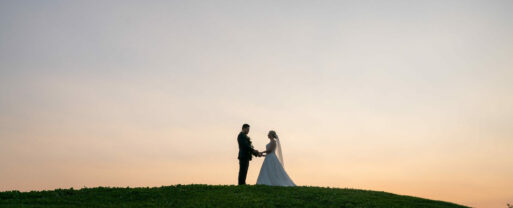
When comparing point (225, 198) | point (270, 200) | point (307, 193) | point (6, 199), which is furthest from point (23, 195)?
point (307, 193)

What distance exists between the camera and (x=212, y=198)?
31469 mm

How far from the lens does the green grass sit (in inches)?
1190

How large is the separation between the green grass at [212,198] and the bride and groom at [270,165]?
→ 1.47m

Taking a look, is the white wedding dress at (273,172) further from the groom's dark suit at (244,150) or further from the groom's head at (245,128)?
the groom's head at (245,128)

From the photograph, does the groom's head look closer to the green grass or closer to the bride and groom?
the bride and groom

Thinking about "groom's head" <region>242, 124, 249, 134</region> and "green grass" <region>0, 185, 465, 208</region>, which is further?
"groom's head" <region>242, 124, 249, 134</region>

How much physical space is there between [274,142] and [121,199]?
421 inches

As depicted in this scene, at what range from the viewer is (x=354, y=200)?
32125 millimetres

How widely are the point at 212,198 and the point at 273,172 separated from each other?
235 inches

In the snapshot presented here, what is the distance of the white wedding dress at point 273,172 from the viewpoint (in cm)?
3588

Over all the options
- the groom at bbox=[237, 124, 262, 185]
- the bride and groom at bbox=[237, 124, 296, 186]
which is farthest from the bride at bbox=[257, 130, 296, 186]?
the groom at bbox=[237, 124, 262, 185]

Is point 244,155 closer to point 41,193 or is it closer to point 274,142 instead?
point 274,142

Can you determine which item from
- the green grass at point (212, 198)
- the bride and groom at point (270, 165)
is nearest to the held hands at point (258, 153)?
the bride and groom at point (270, 165)

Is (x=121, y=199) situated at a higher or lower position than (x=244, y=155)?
lower
